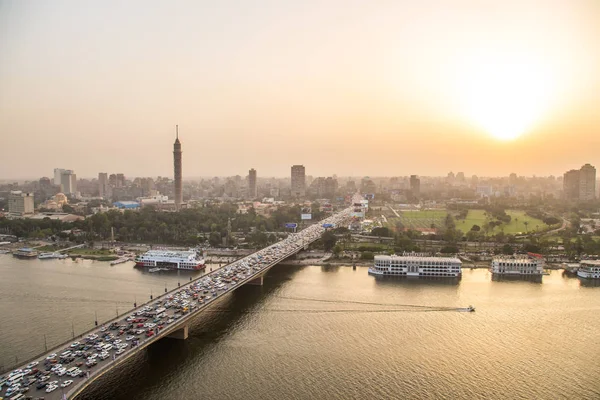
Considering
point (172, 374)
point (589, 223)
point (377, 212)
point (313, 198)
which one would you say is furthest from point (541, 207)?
point (172, 374)

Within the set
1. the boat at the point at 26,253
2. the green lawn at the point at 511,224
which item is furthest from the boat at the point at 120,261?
the green lawn at the point at 511,224

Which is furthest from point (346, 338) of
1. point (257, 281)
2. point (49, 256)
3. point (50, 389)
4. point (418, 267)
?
point (49, 256)

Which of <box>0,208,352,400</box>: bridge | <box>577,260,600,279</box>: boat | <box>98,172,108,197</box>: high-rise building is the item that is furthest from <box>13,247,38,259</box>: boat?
<box>98,172,108,197</box>: high-rise building

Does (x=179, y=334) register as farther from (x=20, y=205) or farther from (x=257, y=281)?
(x=20, y=205)

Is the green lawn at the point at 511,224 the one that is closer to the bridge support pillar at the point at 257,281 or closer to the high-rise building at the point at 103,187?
the bridge support pillar at the point at 257,281

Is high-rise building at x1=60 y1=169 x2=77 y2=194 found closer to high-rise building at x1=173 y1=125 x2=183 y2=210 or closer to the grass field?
high-rise building at x1=173 y1=125 x2=183 y2=210
